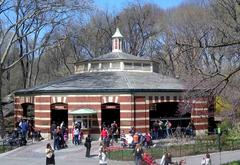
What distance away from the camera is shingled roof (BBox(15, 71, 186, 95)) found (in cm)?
4575

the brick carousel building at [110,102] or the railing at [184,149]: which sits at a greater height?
the brick carousel building at [110,102]

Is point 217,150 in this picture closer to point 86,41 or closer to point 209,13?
point 209,13

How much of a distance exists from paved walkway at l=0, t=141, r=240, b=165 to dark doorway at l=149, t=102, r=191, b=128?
8.33 metres

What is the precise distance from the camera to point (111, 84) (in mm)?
46875

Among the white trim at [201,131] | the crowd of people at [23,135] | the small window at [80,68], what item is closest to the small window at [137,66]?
the small window at [80,68]

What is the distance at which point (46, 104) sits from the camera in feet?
152

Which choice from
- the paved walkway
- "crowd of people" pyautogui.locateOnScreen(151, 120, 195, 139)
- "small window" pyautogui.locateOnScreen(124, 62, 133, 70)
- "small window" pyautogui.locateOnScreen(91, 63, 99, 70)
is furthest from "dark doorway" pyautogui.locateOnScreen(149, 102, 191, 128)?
the paved walkway

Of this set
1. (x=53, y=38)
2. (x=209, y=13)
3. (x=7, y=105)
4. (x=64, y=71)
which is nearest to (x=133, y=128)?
(x=209, y=13)

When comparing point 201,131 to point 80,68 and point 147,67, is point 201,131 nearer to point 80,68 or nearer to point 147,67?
point 147,67

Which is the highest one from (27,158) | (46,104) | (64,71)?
(64,71)

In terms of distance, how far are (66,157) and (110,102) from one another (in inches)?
412

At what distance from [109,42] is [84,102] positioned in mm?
32788

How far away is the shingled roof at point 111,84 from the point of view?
45.8m

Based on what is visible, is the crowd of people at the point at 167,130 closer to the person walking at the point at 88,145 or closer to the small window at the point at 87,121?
the small window at the point at 87,121
